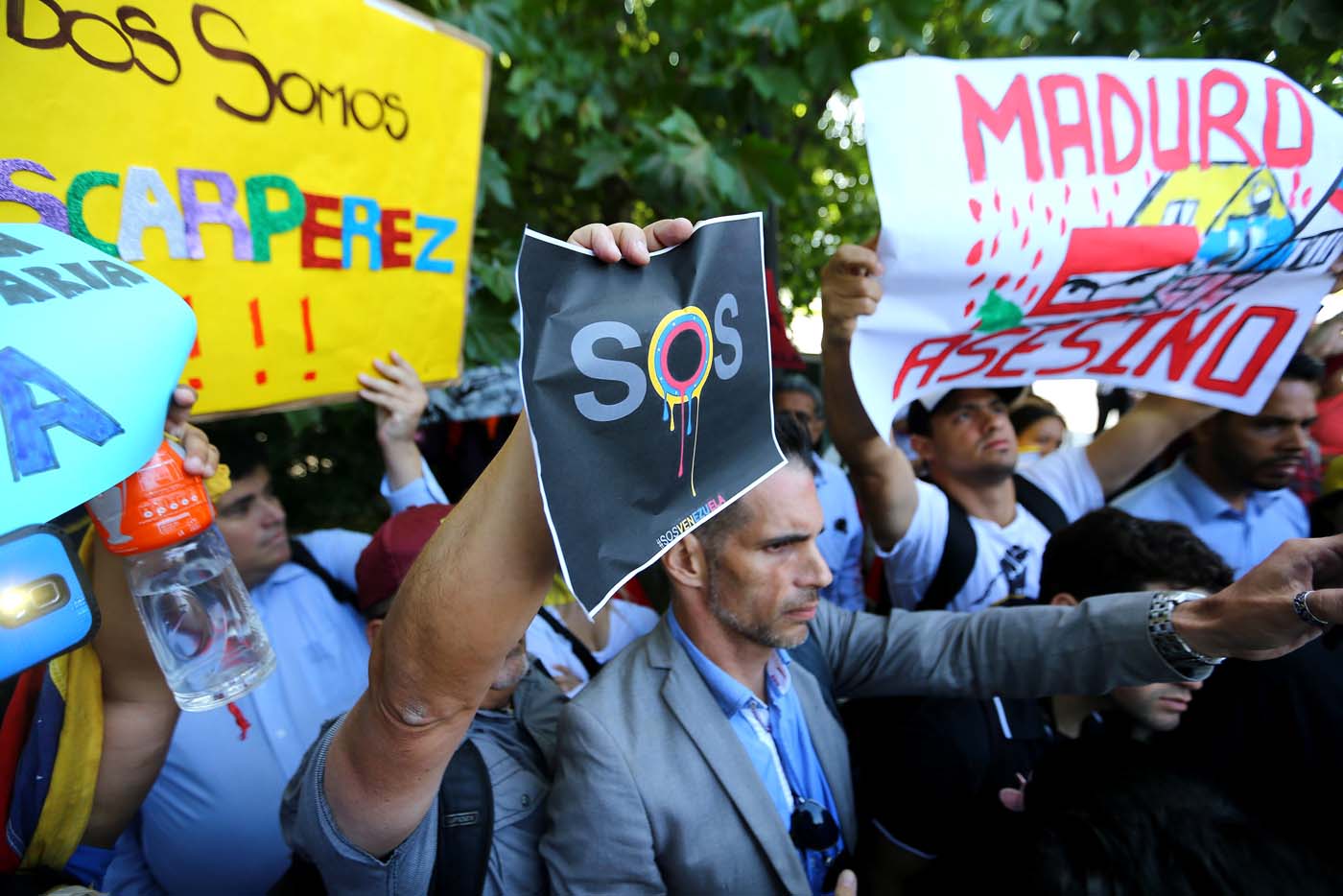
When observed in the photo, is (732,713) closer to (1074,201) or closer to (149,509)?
(149,509)

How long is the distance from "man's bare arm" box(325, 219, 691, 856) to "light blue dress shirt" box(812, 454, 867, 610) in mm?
1980

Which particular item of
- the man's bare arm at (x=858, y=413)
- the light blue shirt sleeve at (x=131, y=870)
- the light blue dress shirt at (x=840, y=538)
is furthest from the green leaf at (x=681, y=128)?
the light blue shirt sleeve at (x=131, y=870)

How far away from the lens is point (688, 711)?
1363mm

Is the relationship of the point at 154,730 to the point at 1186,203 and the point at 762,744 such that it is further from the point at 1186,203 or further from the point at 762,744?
the point at 1186,203

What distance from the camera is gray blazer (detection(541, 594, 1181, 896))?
4.11 ft

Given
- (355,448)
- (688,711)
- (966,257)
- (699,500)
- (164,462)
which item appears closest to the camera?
(699,500)

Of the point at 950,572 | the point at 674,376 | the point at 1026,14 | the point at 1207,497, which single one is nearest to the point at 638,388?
the point at 674,376

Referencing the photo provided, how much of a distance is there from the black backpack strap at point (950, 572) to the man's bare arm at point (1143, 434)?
2.43 ft

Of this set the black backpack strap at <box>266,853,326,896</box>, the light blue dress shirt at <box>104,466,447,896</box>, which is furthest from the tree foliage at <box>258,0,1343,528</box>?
the black backpack strap at <box>266,853,326,896</box>

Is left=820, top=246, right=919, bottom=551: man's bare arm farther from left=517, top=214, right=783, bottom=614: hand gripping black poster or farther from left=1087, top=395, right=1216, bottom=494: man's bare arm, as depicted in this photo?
left=1087, top=395, right=1216, bottom=494: man's bare arm

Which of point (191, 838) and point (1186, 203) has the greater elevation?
point (1186, 203)

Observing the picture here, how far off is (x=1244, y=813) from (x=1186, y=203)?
129cm

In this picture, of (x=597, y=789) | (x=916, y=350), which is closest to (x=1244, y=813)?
(x=597, y=789)

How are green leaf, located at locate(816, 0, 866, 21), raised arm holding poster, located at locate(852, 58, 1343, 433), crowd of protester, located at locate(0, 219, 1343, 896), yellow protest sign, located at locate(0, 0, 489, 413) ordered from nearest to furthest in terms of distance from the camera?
1. crowd of protester, located at locate(0, 219, 1343, 896)
2. yellow protest sign, located at locate(0, 0, 489, 413)
3. raised arm holding poster, located at locate(852, 58, 1343, 433)
4. green leaf, located at locate(816, 0, 866, 21)
